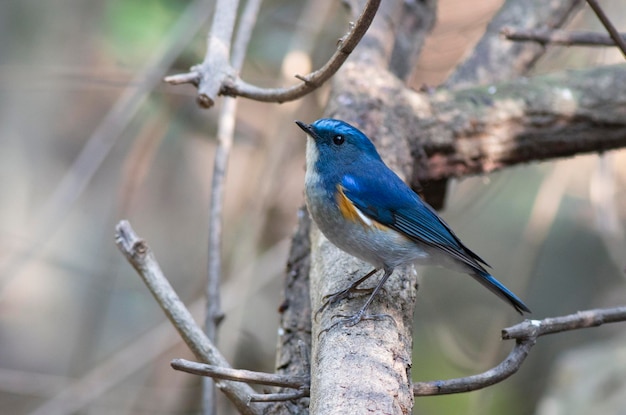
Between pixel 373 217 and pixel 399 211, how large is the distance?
124 mm

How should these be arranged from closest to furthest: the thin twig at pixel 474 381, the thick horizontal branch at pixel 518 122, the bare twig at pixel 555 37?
the thin twig at pixel 474 381 → the bare twig at pixel 555 37 → the thick horizontal branch at pixel 518 122

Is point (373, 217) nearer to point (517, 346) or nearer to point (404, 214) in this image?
point (404, 214)

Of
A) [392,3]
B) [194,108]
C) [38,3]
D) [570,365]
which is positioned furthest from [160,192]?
[570,365]

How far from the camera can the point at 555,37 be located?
348 cm

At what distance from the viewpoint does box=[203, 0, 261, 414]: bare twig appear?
3142 mm

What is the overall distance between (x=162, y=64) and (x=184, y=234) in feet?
6.60

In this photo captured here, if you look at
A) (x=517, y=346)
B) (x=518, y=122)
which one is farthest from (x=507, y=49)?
(x=517, y=346)

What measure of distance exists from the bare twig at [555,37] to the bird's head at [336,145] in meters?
0.93

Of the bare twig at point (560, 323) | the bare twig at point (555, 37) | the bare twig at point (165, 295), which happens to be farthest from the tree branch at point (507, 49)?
the bare twig at point (165, 295)

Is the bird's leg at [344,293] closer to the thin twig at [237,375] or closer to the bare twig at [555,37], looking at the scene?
the thin twig at [237,375]

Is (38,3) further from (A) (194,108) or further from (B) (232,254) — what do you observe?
(B) (232,254)

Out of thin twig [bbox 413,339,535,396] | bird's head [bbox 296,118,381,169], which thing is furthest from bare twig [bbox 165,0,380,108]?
thin twig [bbox 413,339,535,396]

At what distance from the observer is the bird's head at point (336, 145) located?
306 centimetres

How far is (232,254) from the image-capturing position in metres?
5.40
